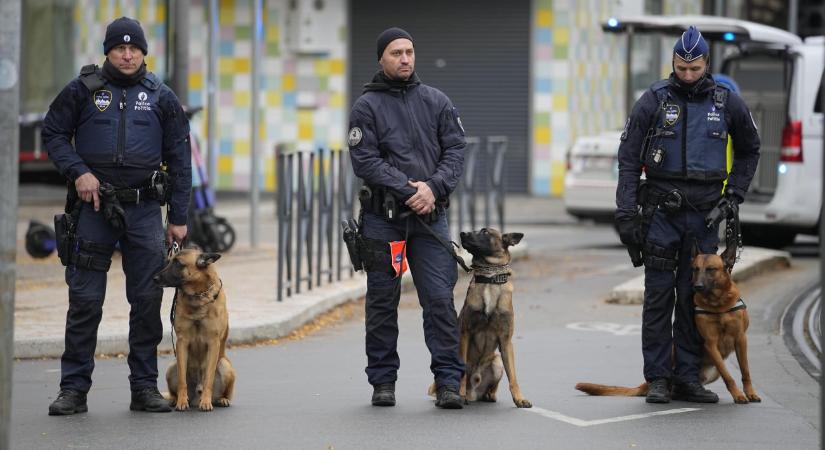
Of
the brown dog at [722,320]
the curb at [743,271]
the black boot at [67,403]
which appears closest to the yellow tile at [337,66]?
the curb at [743,271]

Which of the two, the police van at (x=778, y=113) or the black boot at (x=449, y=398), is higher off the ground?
the police van at (x=778, y=113)

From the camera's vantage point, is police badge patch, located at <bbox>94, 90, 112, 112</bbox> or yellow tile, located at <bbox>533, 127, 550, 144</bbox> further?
yellow tile, located at <bbox>533, 127, 550, 144</bbox>

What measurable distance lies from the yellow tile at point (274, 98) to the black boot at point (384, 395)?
66.9ft

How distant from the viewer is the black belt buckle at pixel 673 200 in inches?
312

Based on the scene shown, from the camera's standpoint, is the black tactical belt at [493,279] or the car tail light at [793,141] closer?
the black tactical belt at [493,279]

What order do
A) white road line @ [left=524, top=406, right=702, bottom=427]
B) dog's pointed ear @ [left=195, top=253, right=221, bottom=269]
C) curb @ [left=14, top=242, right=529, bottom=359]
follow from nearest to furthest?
white road line @ [left=524, top=406, right=702, bottom=427] < dog's pointed ear @ [left=195, top=253, right=221, bottom=269] < curb @ [left=14, top=242, right=529, bottom=359]

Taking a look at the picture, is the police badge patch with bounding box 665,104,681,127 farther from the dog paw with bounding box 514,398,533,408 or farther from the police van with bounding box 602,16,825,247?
the police van with bounding box 602,16,825,247

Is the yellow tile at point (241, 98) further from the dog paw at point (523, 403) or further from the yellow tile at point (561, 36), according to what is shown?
the dog paw at point (523, 403)

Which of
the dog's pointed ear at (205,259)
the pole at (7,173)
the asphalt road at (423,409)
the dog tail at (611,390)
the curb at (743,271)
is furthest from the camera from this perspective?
the curb at (743,271)

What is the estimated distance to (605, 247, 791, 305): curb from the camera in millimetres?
12766

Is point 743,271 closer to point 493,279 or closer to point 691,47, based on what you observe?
point 691,47

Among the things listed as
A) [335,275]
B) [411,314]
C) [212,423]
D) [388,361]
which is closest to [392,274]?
[388,361]

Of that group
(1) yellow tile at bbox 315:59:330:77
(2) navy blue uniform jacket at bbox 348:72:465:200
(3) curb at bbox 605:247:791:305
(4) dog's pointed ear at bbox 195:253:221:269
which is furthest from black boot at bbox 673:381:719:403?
(1) yellow tile at bbox 315:59:330:77

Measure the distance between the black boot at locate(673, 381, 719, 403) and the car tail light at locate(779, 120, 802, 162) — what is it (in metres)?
8.75
